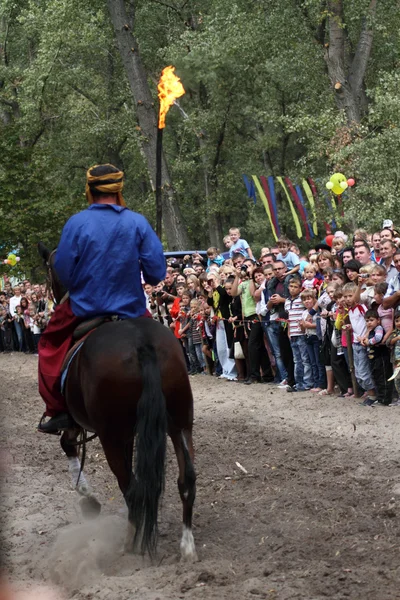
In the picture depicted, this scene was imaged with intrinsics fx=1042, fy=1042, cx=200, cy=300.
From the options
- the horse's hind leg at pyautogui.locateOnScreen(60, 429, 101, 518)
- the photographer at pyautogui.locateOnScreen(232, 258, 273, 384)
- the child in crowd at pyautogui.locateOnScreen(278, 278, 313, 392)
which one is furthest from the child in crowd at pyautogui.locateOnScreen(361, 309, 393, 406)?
the horse's hind leg at pyautogui.locateOnScreen(60, 429, 101, 518)

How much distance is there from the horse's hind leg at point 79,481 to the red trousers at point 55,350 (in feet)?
1.27

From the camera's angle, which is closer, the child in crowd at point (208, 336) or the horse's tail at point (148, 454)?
the horse's tail at point (148, 454)

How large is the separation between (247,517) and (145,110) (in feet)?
66.3

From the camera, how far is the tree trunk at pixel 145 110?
87.4ft

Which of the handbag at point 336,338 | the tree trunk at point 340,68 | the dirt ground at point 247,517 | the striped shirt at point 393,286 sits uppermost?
the tree trunk at point 340,68

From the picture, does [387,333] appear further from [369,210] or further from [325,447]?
[369,210]

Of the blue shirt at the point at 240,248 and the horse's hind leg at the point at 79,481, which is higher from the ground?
the blue shirt at the point at 240,248

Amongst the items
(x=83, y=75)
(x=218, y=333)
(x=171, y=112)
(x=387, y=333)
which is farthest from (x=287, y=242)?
(x=171, y=112)

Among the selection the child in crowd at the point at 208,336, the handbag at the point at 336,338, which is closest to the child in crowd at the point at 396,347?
the handbag at the point at 336,338

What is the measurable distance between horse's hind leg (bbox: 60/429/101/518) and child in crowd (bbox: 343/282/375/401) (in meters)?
4.99

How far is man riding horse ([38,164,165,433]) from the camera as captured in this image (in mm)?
7043

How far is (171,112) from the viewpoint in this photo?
136 feet

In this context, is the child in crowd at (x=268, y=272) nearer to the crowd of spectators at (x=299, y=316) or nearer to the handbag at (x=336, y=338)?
→ the crowd of spectators at (x=299, y=316)

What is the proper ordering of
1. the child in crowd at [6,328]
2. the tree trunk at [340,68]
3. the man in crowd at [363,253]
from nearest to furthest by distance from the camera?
the man in crowd at [363,253], the tree trunk at [340,68], the child in crowd at [6,328]
